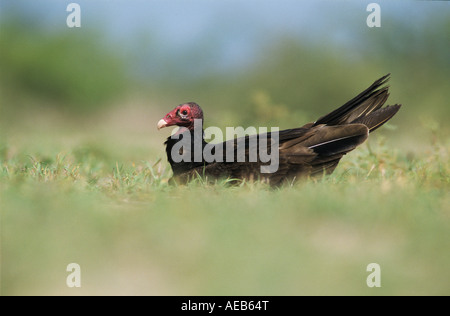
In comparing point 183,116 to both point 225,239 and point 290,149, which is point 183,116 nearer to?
point 290,149

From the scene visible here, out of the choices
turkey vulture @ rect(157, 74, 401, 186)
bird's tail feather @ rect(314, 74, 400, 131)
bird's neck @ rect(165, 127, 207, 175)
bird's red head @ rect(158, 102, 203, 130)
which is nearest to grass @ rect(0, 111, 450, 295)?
turkey vulture @ rect(157, 74, 401, 186)

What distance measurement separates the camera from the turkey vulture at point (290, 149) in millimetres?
4648

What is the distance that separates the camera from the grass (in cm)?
282

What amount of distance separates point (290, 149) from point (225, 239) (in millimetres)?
1807

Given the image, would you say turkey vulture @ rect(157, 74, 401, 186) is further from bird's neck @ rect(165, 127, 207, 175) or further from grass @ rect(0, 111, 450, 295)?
grass @ rect(0, 111, 450, 295)

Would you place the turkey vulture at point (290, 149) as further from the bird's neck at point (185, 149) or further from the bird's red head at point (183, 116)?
the bird's red head at point (183, 116)

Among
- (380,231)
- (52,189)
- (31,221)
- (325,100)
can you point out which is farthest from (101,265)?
(325,100)

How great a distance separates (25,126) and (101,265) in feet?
27.9

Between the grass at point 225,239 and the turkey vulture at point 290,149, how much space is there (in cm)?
32

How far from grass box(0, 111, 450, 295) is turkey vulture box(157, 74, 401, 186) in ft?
1.05

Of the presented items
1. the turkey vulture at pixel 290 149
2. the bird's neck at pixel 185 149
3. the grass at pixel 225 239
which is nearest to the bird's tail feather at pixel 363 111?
the turkey vulture at pixel 290 149

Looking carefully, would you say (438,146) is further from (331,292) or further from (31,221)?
(31,221)

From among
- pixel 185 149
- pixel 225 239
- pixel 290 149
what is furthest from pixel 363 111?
pixel 225 239

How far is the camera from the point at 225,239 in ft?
10.2
